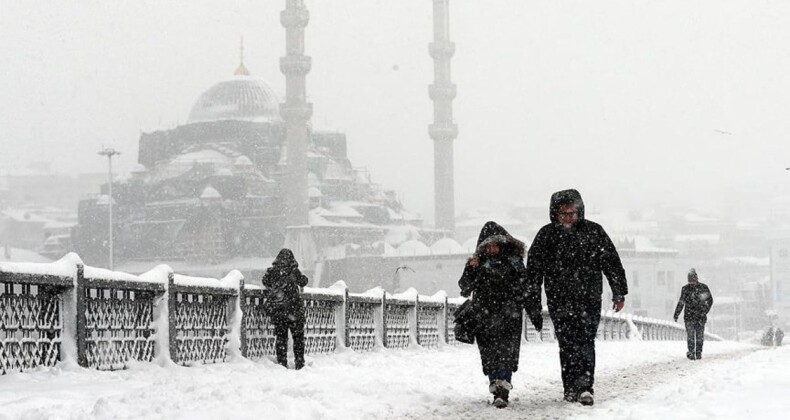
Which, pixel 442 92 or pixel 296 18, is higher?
pixel 296 18

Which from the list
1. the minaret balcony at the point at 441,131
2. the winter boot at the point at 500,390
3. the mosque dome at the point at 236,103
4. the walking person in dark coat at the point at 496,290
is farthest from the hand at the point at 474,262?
the mosque dome at the point at 236,103

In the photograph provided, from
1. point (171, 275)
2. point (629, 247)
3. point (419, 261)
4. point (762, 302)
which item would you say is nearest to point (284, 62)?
point (419, 261)

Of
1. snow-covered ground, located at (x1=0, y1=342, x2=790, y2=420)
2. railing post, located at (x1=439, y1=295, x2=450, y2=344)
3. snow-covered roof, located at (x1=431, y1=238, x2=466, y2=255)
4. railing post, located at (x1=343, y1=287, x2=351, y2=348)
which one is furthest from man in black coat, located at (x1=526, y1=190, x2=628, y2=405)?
snow-covered roof, located at (x1=431, y1=238, x2=466, y2=255)

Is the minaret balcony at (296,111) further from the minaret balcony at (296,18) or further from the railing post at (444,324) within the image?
the railing post at (444,324)

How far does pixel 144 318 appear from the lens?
29.4 ft

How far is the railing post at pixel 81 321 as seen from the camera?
7.98 m

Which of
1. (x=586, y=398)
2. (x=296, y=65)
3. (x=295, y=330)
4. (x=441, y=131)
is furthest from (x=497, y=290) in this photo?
(x=441, y=131)

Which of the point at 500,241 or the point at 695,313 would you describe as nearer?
the point at 500,241

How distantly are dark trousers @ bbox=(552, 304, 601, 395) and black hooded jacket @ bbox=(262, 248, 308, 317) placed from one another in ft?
12.2

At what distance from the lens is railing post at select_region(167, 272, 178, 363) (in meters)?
9.19

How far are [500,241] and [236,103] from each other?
9628cm

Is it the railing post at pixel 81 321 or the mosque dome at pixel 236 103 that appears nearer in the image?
the railing post at pixel 81 321

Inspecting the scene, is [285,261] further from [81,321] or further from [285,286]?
[81,321]

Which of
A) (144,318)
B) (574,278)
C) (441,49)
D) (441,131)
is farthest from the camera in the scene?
(441,49)
